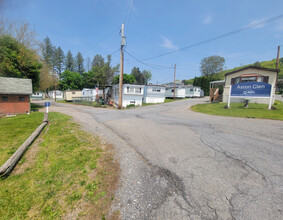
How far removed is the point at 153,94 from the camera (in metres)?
28.3

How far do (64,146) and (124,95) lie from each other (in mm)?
17922

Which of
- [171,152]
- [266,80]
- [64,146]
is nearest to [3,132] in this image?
[64,146]

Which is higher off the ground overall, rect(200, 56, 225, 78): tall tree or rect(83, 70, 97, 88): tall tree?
rect(200, 56, 225, 78): tall tree

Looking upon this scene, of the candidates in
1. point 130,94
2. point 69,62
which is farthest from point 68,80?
point 130,94

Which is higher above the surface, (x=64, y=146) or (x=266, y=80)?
(x=266, y=80)

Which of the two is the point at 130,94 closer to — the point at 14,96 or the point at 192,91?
the point at 14,96

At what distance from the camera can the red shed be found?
13.5 m

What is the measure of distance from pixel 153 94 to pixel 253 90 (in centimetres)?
1820

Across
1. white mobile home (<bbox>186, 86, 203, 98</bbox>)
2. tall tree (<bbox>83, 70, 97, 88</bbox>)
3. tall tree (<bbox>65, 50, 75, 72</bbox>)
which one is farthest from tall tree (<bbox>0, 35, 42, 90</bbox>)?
tall tree (<bbox>65, 50, 75, 72</bbox>)

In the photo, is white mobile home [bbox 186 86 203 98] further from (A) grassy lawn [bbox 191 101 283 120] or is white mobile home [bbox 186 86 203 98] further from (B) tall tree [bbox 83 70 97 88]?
(B) tall tree [bbox 83 70 97 88]

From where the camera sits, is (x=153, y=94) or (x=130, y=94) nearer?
(x=130, y=94)

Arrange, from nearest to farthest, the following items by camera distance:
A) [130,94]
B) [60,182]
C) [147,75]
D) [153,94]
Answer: [60,182] < [130,94] < [153,94] < [147,75]

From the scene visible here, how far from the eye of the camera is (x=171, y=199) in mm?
2375

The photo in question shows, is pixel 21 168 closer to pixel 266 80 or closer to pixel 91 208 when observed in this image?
pixel 91 208
